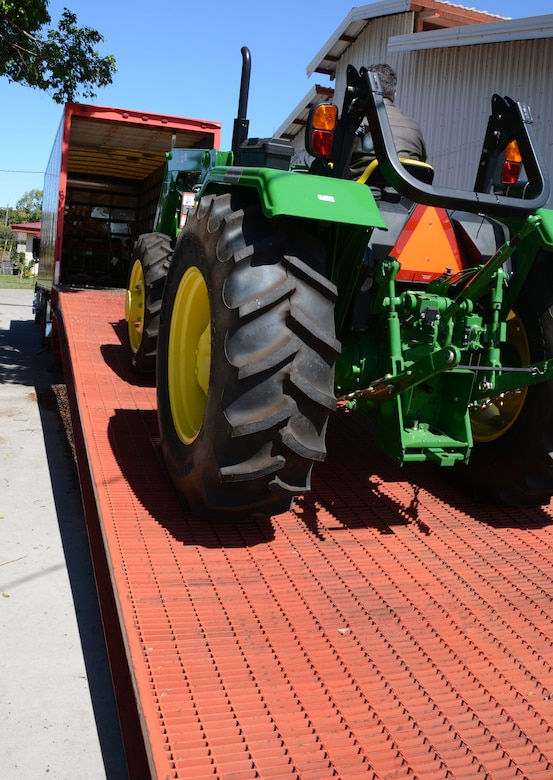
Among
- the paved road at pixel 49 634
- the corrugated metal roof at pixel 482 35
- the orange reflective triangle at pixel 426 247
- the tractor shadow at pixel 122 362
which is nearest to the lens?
the paved road at pixel 49 634

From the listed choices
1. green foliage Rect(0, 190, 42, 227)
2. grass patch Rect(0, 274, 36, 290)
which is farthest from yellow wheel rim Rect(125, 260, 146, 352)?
green foliage Rect(0, 190, 42, 227)

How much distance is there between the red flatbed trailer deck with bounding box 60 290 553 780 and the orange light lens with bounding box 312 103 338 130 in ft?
6.05

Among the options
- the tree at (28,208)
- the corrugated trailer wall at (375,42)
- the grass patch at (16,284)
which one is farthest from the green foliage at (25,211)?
the corrugated trailer wall at (375,42)

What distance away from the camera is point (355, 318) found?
11.8 feet

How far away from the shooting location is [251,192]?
342 cm

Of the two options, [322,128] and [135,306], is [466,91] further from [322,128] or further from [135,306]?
[322,128]

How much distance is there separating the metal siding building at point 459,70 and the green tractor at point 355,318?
6.21 m

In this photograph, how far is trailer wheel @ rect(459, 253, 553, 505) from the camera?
11.7ft

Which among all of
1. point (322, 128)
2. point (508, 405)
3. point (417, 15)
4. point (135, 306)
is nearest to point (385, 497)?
point (508, 405)

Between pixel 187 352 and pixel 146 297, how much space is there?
217cm

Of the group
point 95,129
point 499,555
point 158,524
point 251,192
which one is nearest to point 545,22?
point 95,129

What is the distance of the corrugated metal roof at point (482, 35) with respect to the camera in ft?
29.8

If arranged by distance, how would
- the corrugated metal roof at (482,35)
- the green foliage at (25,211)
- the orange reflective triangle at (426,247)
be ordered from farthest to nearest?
the green foliage at (25,211) < the corrugated metal roof at (482,35) < the orange reflective triangle at (426,247)

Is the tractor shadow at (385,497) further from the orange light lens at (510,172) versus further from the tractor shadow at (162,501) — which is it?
the orange light lens at (510,172)
